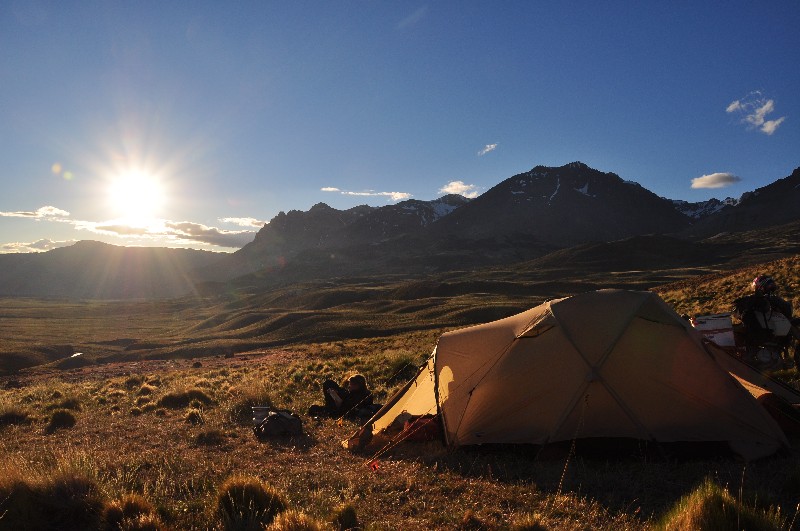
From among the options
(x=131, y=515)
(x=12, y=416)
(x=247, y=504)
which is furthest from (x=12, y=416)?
(x=247, y=504)

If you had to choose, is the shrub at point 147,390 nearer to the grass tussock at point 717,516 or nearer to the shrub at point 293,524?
the shrub at point 293,524

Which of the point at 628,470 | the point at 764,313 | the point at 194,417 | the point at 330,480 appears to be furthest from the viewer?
the point at 194,417

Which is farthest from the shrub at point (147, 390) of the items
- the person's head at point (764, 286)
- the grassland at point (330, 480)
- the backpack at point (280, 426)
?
the person's head at point (764, 286)

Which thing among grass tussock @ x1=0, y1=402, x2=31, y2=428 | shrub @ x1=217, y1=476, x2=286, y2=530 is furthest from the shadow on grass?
grass tussock @ x1=0, y1=402, x2=31, y2=428

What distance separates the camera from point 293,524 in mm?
4578

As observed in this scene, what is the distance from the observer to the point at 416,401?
9352mm

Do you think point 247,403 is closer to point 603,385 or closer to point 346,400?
point 346,400

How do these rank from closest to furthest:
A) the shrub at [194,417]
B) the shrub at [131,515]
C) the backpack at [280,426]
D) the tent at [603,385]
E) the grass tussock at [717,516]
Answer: the grass tussock at [717,516], the shrub at [131,515], the tent at [603,385], the backpack at [280,426], the shrub at [194,417]

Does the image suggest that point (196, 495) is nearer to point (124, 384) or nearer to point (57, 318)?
point (124, 384)

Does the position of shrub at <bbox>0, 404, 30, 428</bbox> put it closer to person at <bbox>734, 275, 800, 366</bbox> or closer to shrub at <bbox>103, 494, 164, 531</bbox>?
shrub at <bbox>103, 494, 164, 531</bbox>

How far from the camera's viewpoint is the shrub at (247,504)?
4.96 m

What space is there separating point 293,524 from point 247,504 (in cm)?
101

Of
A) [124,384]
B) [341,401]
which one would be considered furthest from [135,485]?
[124,384]

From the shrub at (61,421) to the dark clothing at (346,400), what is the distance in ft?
21.4
